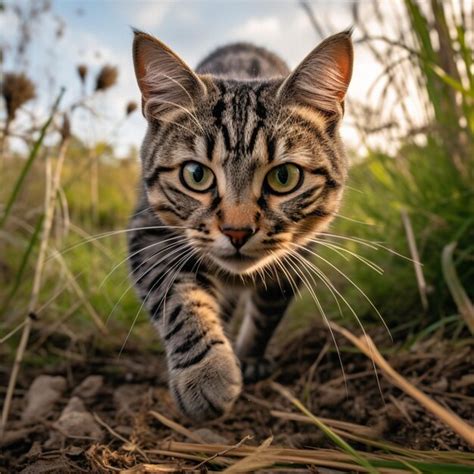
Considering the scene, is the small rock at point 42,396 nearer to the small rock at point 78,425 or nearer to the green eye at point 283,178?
the small rock at point 78,425

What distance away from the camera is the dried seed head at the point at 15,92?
5.92ft

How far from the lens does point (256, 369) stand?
2186mm

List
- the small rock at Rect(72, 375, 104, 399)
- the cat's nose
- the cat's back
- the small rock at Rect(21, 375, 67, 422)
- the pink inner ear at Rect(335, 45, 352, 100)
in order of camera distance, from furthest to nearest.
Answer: the cat's back < the small rock at Rect(72, 375, 104, 399) < the small rock at Rect(21, 375, 67, 422) < the pink inner ear at Rect(335, 45, 352, 100) < the cat's nose

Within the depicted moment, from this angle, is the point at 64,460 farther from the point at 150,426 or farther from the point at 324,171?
the point at 324,171

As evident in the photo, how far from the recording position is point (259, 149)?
59.9 inches

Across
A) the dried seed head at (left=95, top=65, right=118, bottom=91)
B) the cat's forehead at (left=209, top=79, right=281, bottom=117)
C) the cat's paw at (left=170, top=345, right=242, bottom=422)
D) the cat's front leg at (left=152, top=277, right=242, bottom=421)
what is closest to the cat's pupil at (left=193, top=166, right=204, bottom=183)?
the cat's forehead at (left=209, top=79, right=281, bottom=117)

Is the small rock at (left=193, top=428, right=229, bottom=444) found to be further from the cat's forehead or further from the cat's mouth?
the cat's forehead

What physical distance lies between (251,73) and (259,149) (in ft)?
4.08

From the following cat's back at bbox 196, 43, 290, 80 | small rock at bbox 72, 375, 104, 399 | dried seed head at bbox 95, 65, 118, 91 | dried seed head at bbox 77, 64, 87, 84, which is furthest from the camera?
cat's back at bbox 196, 43, 290, 80

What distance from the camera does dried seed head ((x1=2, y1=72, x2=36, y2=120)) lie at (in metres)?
1.80

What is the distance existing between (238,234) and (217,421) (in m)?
0.67

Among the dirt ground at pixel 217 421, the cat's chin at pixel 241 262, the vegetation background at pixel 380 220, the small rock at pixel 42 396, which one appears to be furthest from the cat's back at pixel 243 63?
the small rock at pixel 42 396

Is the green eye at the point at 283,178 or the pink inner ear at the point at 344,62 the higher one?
the pink inner ear at the point at 344,62

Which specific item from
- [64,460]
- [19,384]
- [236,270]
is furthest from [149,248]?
[19,384]
